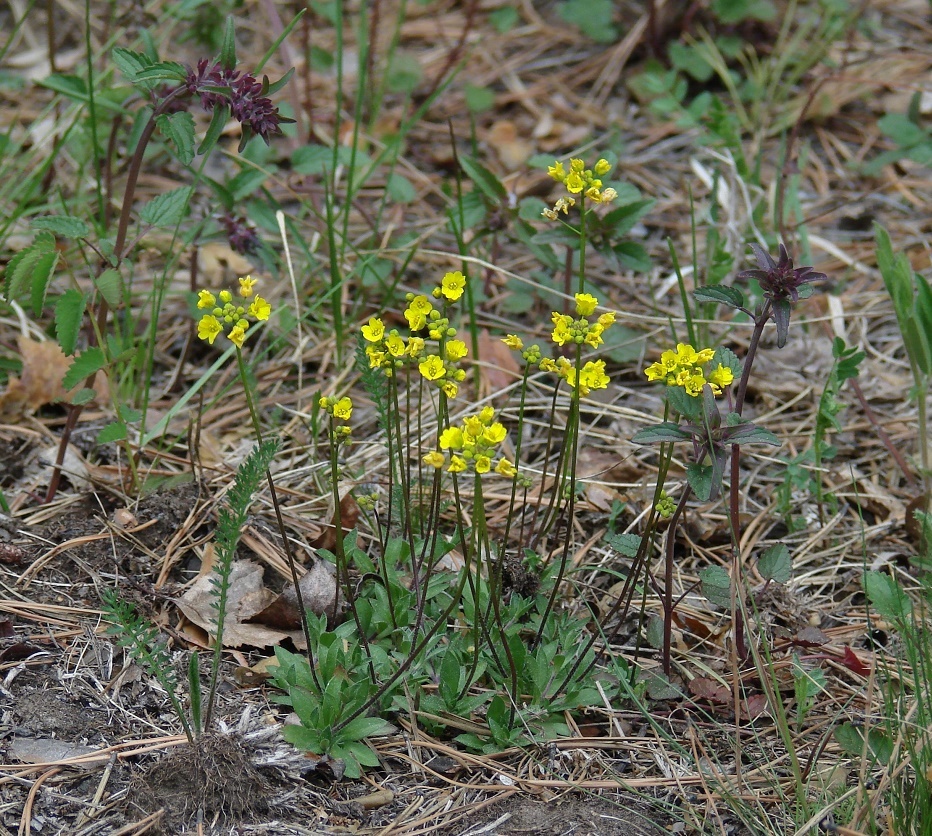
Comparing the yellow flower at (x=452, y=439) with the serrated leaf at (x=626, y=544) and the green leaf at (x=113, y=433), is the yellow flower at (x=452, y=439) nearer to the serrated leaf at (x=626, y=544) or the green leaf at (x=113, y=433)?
the serrated leaf at (x=626, y=544)

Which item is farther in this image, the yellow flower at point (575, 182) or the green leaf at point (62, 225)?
the green leaf at point (62, 225)

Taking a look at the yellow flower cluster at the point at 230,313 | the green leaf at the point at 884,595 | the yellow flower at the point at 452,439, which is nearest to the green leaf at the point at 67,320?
the yellow flower cluster at the point at 230,313

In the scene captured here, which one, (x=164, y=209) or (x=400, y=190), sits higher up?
(x=164, y=209)

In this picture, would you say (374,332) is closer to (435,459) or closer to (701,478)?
(435,459)

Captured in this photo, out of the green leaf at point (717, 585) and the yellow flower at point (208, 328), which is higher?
the yellow flower at point (208, 328)

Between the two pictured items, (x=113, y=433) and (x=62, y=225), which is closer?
(x=62, y=225)

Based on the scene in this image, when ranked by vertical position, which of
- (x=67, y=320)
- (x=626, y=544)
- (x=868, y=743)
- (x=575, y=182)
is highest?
(x=575, y=182)

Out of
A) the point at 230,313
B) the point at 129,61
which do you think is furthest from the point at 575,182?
the point at 129,61
